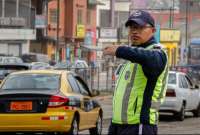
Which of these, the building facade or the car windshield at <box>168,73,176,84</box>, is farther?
the building facade

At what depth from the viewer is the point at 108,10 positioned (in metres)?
113

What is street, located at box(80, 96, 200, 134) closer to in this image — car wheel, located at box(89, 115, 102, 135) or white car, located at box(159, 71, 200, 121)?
white car, located at box(159, 71, 200, 121)

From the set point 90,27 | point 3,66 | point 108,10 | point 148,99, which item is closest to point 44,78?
point 3,66

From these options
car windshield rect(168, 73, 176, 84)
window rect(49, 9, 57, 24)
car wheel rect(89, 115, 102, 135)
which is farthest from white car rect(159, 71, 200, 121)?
window rect(49, 9, 57, 24)

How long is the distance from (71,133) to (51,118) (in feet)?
2.02

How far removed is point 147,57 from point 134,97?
361 mm

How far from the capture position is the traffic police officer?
624 cm

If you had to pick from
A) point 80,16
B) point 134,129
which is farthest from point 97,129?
point 80,16

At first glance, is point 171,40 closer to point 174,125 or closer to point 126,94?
point 174,125

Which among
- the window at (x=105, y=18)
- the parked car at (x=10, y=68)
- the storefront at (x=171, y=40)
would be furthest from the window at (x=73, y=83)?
the window at (x=105, y=18)

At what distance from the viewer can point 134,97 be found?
628 cm

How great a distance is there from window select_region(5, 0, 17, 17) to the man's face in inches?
2184

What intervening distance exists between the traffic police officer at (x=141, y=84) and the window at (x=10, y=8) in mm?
55475

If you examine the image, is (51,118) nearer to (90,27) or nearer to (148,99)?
(148,99)
